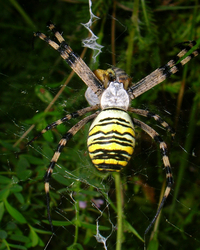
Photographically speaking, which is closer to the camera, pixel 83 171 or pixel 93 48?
pixel 83 171

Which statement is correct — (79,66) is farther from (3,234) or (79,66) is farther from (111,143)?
(3,234)

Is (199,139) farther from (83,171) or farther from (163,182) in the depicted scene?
(83,171)

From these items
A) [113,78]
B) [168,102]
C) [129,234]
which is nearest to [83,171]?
[129,234]

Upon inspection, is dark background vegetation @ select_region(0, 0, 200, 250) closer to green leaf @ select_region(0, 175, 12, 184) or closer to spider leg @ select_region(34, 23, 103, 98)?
green leaf @ select_region(0, 175, 12, 184)

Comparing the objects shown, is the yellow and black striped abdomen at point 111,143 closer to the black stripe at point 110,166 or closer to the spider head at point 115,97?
the black stripe at point 110,166

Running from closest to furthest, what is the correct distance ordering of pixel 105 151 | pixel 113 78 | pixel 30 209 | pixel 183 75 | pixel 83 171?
1. pixel 105 151
2. pixel 30 209
3. pixel 83 171
4. pixel 113 78
5. pixel 183 75

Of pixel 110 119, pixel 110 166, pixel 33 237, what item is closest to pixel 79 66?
pixel 110 119
